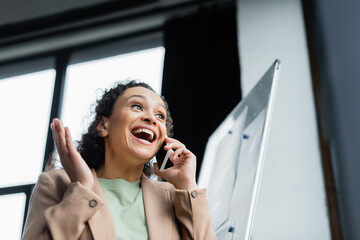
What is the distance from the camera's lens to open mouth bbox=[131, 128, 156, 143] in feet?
4.15

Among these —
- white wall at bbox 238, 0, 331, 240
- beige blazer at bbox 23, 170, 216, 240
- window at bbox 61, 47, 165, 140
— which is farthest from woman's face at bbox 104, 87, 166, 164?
window at bbox 61, 47, 165, 140

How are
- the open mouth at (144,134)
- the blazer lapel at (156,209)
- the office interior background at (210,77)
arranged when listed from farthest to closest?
1. the office interior background at (210,77)
2. the open mouth at (144,134)
3. the blazer lapel at (156,209)

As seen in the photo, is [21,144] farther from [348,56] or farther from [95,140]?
[348,56]

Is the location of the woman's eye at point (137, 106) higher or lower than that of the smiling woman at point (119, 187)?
higher

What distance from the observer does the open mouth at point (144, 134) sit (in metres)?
1.26

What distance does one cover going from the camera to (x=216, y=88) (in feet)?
10.1

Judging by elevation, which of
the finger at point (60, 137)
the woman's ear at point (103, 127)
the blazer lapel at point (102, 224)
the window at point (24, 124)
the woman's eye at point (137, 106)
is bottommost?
the blazer lapel at point (102, 224)

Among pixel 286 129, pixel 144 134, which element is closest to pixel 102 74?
pixel 286 129

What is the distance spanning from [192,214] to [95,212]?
272 mm

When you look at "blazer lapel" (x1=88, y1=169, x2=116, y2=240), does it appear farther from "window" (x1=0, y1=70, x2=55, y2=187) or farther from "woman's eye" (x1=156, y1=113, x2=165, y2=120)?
"window" (x1=0, y1=70, x2=55, y2=187)

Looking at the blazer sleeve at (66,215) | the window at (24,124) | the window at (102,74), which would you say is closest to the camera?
the blazer sleeve at (66,215)

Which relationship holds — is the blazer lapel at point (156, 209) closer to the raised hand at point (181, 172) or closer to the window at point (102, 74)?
the raised hand at point (181, 172)

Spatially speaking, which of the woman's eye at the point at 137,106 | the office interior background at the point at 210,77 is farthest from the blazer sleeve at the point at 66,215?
the office interior background at the point at 210,77

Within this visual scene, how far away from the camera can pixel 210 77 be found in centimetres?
317
